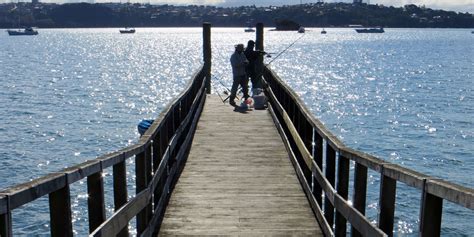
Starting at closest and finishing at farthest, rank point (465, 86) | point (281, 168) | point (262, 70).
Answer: point (281, 168) → point (262, 70) → point (465, 86)

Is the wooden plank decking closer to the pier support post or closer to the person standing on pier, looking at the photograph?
the pier support post

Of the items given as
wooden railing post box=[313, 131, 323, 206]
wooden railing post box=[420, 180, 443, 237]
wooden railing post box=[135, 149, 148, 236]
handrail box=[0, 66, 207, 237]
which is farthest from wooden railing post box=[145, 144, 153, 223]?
wooden railing post box=[420, 180, 443, 237]

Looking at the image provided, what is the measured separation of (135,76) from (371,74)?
30703 millimetres

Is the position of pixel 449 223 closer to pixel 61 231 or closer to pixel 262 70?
pixel 262 70

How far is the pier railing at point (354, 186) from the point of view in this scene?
12.3ft

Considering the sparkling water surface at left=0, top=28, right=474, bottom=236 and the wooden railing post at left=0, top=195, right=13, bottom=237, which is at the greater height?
the wooden railing post at left=0, top=195, right=13, bottom=237

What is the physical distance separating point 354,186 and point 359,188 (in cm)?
7

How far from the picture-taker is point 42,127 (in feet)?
116

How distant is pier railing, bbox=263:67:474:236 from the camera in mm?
3742

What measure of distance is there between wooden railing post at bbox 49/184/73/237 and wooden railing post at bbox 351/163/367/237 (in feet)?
8.39

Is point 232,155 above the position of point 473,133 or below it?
above

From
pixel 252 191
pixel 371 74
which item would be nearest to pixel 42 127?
pixel 252 191

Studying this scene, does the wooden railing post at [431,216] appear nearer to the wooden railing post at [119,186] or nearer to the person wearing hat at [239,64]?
the wooden railing post at [119,186]

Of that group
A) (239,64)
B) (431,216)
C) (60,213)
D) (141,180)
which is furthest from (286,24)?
(60,213)
